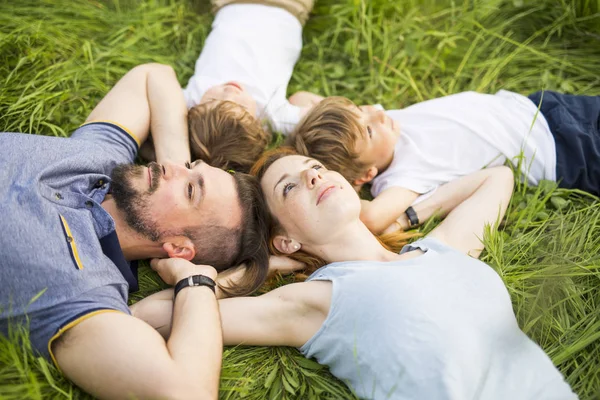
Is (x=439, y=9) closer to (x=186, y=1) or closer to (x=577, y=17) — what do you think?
(x=577, y=17)

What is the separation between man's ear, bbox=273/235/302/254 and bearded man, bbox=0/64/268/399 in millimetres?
91

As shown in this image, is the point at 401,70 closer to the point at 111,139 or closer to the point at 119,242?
the point at 111,139

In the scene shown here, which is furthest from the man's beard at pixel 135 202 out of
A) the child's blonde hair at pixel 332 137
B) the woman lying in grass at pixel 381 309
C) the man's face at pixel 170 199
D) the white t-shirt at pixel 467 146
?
the white t-shirt at pixel 467 146

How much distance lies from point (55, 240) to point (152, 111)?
144cm

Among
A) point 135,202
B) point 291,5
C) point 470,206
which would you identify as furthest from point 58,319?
point 291,5

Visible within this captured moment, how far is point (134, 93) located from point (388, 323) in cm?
241

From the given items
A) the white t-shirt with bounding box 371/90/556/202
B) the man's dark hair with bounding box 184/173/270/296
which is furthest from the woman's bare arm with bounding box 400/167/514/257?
the man's dark hair with bounding box 184/173/270/296

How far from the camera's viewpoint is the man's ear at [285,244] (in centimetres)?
325

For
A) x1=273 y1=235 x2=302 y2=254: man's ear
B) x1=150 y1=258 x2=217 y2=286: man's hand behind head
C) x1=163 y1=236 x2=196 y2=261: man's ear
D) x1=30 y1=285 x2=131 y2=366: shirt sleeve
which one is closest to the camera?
x1=30 y1=285 x2=131 y2=366: shirt sleeve

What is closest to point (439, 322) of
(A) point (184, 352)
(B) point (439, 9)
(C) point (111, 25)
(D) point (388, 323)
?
(D) point (388, 323)

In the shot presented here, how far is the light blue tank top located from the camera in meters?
2.57

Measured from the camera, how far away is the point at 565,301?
328 cm

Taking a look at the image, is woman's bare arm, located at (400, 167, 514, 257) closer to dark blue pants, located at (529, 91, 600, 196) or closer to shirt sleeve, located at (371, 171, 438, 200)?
shirt sleeve, located at (371, 171, 438, 200)

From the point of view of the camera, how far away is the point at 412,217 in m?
3.73
